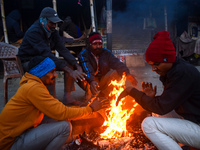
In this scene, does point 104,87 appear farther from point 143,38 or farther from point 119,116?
point 143,38

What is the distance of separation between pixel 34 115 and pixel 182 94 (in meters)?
1.82

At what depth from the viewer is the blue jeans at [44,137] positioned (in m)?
1.98

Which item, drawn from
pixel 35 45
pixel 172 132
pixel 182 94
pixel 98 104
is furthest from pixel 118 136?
pixel 35 45

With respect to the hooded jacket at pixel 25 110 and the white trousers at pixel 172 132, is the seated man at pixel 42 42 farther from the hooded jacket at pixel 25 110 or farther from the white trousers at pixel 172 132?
the white trousers at pixel 172 132

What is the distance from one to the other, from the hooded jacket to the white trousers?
1116mm

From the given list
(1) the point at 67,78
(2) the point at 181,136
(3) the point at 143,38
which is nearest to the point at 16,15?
(1) the point at 67,78

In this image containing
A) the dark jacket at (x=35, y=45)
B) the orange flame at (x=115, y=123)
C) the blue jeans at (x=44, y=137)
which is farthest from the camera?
the dark jacket at (x=35, y=45)

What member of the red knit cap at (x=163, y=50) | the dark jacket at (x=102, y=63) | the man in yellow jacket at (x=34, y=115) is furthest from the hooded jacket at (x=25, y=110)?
the dark jacket at (x=102, y=63)

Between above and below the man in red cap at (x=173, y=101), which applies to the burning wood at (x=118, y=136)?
below

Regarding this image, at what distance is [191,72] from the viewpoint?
1886mm

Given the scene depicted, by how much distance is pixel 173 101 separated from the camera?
73.6 inches

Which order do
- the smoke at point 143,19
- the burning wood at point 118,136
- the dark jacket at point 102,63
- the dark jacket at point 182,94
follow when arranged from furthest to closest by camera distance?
the smoke at point 143,19, the dark jacket at point 102,63, the burning wood at point 118,136, the dark jacket at point 182,94

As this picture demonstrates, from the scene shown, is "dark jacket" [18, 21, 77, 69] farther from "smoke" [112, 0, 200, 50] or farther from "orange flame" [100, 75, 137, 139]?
"smoke" [112, 0, 200, 50]

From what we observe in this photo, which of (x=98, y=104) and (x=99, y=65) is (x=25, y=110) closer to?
(x=98, y=104)
